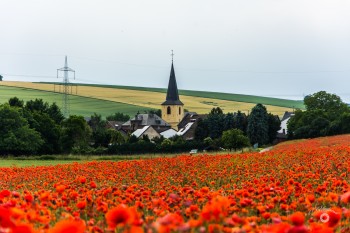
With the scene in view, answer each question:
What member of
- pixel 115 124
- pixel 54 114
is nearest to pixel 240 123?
pixel 54 114

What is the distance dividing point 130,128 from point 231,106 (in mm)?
43354

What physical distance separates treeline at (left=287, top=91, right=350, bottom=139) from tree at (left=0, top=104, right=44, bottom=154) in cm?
3844

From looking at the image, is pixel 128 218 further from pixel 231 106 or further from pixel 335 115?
pixel 231 106

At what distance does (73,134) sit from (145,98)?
86894 millimetres

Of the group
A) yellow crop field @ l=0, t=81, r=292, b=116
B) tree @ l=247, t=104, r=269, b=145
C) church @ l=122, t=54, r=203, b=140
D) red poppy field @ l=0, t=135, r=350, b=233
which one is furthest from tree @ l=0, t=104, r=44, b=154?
yellow crop field @ l=0, t=81, r=292, b=116

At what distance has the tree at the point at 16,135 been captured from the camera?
197 feet

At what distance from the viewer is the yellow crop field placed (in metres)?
145

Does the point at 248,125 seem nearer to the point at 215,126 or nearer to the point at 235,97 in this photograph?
the point at 215,126

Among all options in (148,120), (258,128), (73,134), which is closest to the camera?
(73,134)

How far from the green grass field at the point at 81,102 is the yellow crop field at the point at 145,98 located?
5692mm

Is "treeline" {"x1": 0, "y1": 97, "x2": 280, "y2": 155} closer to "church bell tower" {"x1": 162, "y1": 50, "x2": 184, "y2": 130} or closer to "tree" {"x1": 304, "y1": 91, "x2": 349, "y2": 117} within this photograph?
"tree" {"x1": 304, "y1": 91, "x2": 349, "y2": 117}

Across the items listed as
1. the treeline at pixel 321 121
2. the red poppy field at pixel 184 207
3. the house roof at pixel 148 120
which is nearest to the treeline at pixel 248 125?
the treeline at pixel 321 121

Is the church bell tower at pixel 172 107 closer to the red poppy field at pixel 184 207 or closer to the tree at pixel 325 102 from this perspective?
the tree at pixel 325 102

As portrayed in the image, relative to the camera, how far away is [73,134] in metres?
69.3
